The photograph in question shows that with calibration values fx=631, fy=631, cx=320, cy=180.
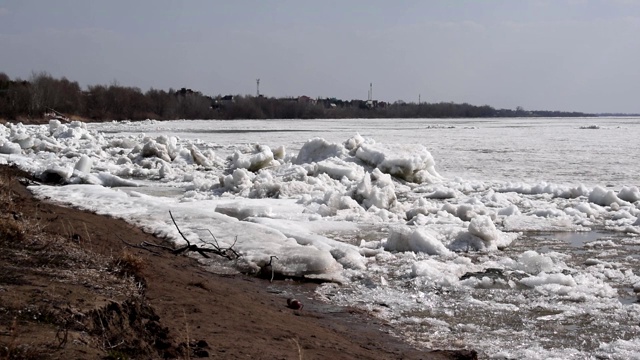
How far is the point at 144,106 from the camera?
8581cm

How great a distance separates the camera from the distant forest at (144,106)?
2527 inches

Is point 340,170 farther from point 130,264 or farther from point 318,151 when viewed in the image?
point 130,264

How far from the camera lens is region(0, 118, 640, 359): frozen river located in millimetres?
5504

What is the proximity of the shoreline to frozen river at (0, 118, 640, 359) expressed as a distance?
0.32m

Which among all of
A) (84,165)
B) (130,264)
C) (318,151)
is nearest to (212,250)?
(130,264)

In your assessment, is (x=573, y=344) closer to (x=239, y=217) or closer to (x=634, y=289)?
(x=634, y=289)

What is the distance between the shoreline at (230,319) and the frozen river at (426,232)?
1.07ft

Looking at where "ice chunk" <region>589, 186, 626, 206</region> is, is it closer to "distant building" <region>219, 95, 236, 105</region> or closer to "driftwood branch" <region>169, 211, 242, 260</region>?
"driftwood branch" <region>169, 211, 242, 260</region>

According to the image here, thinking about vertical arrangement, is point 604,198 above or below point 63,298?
below

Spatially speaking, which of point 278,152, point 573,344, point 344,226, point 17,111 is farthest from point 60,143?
point 17,111

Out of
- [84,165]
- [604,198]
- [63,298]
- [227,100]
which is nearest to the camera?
[63,298]

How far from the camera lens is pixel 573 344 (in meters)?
4.94

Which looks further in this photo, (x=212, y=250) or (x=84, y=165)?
(x=84, y=165)

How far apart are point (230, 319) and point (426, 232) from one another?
13.8 feet
